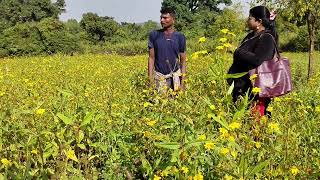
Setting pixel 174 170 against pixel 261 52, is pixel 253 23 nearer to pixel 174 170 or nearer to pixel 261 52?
pixel 261 52

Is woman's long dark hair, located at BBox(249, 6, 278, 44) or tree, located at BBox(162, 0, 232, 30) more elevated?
tree, located at BBox(162, 0, 232, 30)

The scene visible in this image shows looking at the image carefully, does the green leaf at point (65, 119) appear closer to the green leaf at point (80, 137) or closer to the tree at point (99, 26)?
the green leaf at point (80, 137)

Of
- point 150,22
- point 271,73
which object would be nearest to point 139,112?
point 271,73

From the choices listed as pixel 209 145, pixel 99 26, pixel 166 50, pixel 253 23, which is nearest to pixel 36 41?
pixel 99 26

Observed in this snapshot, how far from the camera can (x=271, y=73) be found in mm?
3771

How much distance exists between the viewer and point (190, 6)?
2457 inches

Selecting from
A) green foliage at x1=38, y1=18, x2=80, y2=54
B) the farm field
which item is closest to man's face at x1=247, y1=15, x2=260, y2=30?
the farm field

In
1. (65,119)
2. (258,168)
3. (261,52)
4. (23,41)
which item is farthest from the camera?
(23,41)

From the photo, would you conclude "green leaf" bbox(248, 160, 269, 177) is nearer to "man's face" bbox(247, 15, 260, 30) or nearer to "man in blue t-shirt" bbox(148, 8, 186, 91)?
"man's face" bbox(247, 15, 260, 30)

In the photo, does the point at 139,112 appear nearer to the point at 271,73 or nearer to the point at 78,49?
the point at 271,73

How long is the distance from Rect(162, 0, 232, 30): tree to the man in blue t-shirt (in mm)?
50378

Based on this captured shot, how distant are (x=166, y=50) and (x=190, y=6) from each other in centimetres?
5857

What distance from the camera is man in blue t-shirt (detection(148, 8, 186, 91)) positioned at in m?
4.96

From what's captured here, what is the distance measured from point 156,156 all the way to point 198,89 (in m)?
0.85
